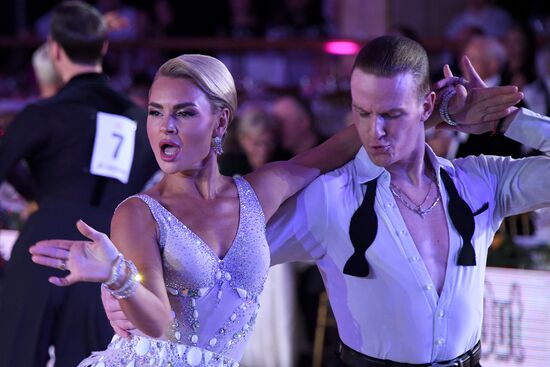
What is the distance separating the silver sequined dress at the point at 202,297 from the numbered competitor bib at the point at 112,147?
1.34 m

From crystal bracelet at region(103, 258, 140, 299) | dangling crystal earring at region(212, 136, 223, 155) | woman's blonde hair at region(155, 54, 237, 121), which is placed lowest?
crystal bracelet at region(103, 258, 140, 299)

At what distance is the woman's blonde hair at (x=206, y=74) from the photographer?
2465 mm

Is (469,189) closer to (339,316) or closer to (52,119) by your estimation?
(339,316)

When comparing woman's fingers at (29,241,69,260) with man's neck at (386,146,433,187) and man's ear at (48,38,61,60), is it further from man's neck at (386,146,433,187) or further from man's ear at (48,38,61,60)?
man's ear at (48,38,61,60)

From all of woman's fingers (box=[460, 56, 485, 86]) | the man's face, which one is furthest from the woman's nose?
woman's fingers (box=[460, 56, 485, 86])

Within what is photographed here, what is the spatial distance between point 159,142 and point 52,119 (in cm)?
144

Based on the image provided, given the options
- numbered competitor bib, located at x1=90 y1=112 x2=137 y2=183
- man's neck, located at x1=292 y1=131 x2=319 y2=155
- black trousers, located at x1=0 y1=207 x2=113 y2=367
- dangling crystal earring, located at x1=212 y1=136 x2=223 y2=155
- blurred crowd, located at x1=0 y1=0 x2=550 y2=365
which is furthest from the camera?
man's neck, located at x1=292 y1=131 x2=319 y2=155

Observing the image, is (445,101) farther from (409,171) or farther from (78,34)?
(78,34)

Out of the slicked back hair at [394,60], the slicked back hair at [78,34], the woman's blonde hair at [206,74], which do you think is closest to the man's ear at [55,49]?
the slicked back hair at [78,34]

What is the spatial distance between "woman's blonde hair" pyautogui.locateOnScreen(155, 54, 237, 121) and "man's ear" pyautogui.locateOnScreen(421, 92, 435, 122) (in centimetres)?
56

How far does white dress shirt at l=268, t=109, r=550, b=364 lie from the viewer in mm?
2688

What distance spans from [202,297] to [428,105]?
86 centimetres

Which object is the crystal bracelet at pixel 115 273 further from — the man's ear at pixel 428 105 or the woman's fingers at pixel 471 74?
the woman's fingers at pixel 471 74

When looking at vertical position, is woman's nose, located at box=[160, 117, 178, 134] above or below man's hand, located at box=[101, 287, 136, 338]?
above
